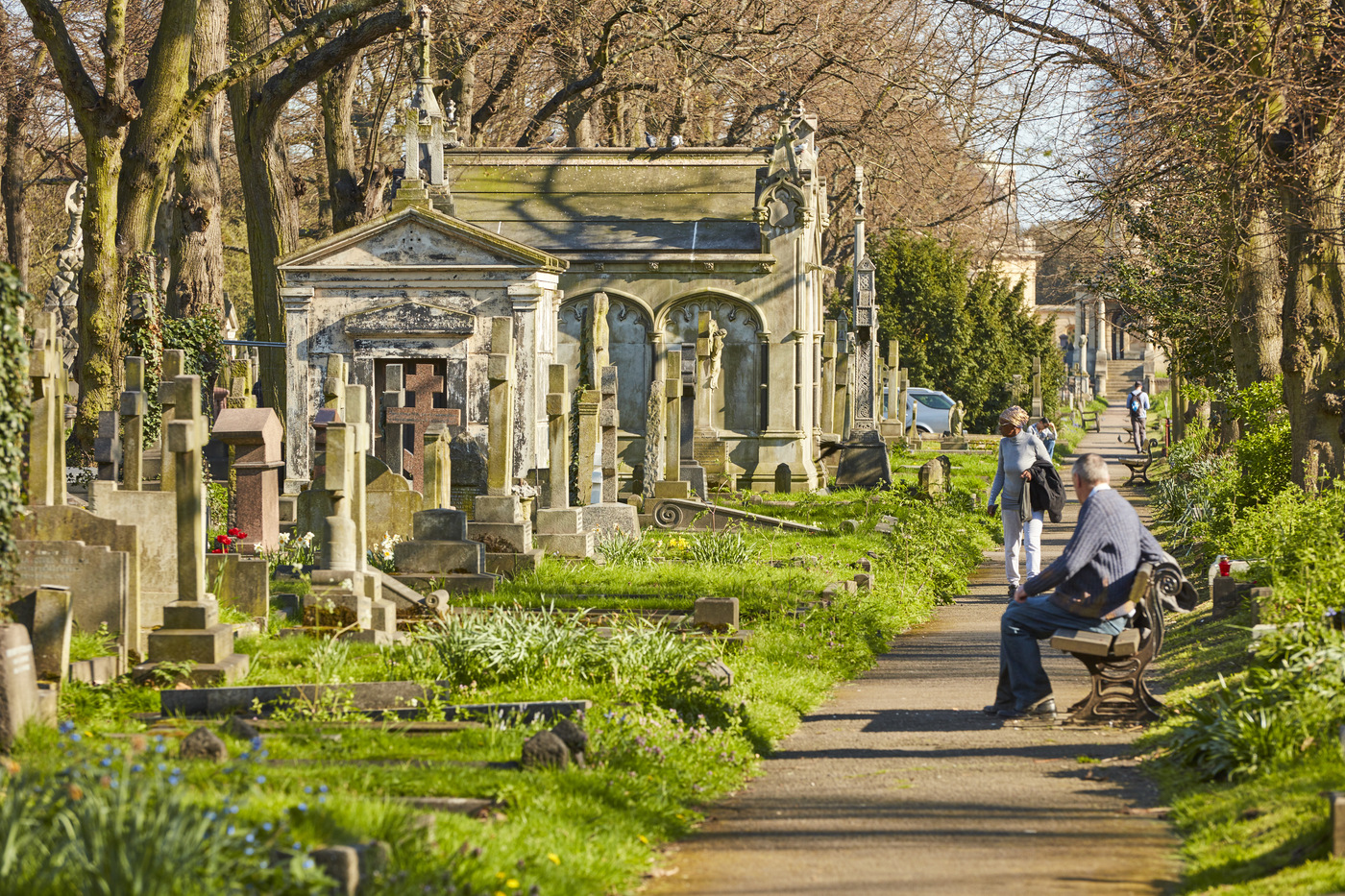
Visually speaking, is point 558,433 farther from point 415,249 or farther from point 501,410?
point 415,249

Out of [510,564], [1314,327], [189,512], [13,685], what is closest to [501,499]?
[510,564]

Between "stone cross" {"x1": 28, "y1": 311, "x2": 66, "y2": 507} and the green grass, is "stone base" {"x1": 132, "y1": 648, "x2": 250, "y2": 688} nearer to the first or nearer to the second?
the green grass

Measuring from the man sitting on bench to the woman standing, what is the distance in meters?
4.69

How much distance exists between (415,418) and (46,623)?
342 inches

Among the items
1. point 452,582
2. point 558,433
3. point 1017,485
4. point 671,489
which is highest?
point 558,433

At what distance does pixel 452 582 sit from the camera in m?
12.0

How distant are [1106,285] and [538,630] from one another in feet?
69.5

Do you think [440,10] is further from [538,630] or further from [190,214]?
[538,630]

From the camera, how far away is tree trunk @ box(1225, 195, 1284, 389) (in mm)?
15477

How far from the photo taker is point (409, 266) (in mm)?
18797

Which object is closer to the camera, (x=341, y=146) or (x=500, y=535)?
(x=500, y=535)

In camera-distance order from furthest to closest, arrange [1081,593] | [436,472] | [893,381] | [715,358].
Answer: [893,381], [715,358], [436,472], [1081,593]

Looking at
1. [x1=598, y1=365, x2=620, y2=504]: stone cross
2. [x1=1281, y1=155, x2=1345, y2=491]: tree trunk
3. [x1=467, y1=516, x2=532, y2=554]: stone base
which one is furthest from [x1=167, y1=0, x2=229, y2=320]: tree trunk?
[x1=1281, y1=155, x2=1345, y2=491]: tree trunk

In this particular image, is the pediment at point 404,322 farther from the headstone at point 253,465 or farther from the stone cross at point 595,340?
the headstone at point 253,465
